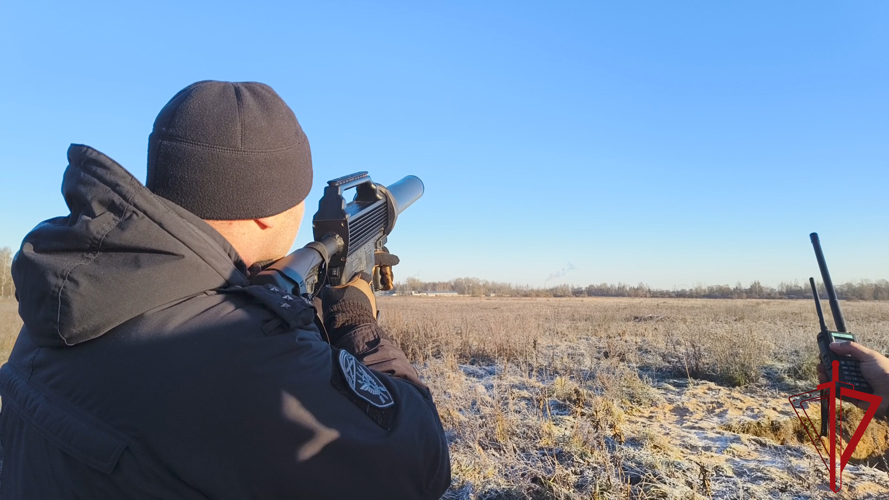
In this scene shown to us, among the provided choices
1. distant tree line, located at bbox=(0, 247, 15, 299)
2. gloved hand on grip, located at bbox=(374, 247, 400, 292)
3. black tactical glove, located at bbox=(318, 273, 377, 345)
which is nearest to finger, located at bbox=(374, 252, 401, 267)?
gloved hand on grip, located at bbox=(374, 247, 400, 292)

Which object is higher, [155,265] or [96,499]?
[155,265]

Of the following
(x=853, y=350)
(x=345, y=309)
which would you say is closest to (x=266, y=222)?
(x=345, y=309)

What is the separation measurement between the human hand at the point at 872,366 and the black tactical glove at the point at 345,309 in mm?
2090

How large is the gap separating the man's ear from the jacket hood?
10.7 inches

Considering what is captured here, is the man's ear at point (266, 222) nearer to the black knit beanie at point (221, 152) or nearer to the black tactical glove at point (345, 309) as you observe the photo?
the black knit beanie at point (221, 152)

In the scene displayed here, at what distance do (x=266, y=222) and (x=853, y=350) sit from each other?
8.11 ft

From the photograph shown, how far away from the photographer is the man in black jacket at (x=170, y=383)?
912mm

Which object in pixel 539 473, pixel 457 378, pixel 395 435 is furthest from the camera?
pixel 457 378

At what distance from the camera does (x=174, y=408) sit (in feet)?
2.98

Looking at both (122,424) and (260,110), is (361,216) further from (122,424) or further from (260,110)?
(122,424)

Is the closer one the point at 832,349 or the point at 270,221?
the point at 270,221

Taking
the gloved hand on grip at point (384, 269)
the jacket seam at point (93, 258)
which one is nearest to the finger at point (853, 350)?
the gloved hand on grip at point (384, 269)

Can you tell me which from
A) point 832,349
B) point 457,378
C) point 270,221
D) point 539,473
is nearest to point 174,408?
point 270,221

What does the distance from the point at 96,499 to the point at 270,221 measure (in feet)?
2.31
